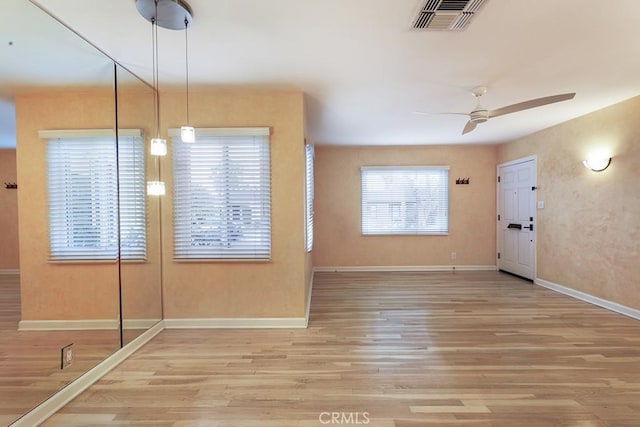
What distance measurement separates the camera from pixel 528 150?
4922mm

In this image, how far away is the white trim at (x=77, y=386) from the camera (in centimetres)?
175

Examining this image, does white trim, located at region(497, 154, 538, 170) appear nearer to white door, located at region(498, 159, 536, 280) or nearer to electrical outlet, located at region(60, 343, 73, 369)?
white door, located at region(498, 159, 536, 280)

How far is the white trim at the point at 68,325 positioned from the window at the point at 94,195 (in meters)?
0.45

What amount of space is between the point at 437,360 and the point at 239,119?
3.06m

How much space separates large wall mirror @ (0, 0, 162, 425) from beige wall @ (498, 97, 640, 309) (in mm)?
5461

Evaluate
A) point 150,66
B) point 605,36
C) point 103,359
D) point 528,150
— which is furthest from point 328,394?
point 528,150

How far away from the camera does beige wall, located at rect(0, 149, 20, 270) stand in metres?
1.67

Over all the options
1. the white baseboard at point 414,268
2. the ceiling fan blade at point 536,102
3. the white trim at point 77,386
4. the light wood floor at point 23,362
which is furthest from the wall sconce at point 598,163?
the light wood floor at point 23,362

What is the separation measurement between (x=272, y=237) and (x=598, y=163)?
428 centimetres

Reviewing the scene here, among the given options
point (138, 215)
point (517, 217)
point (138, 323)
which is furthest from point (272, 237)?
point (517, 217)

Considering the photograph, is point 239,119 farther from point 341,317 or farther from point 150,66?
point 341,317

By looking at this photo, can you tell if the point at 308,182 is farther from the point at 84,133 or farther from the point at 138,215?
the point at 84,133

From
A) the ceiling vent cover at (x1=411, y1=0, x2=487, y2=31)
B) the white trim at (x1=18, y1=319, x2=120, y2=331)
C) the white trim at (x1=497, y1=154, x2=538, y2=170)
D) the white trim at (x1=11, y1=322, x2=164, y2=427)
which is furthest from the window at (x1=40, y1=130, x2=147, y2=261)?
the white trim at (x1=497, y1=154, x2=538, y2=170)

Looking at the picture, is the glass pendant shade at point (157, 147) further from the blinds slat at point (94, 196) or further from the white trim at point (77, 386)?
the white trim at point (77, 386)
